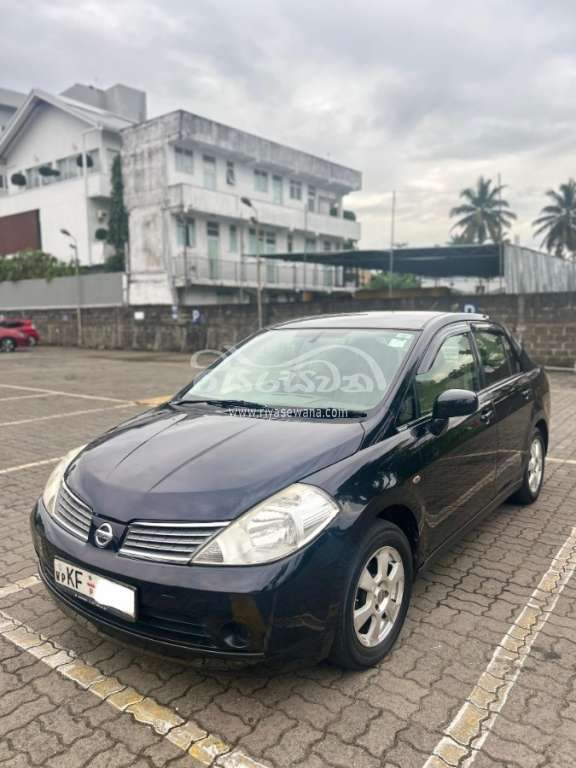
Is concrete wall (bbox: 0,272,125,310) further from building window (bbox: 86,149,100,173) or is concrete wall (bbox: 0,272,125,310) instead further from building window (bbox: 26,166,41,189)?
building window (bbox: 26,166,41,189)

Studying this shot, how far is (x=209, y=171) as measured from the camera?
30109 millimetres

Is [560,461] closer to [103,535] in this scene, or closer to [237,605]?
[237,605]

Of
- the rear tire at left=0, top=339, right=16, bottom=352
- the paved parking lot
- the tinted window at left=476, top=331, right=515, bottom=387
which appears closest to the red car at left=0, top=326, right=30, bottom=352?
the rear tire at left=0, top=339, right=16, bottom=352

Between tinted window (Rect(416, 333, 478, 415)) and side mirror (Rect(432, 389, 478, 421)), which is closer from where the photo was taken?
side mirror (Rect(432, 389, 478, 421))

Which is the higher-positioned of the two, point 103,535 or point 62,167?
point 62,167

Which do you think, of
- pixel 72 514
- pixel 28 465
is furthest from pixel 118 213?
pixel 72 514

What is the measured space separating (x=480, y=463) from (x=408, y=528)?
96 centimetres

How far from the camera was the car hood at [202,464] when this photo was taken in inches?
85.5

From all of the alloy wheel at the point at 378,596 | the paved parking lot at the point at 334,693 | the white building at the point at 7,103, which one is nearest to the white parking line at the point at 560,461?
the paved parking lot at the point at 334,693

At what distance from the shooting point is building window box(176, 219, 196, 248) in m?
28.0

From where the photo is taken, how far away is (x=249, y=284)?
30.0 meters

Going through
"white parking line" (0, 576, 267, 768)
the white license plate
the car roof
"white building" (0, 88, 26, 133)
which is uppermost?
"white building" (0, 88, 26, 133)

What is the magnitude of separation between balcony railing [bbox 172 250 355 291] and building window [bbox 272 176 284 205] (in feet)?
15.7

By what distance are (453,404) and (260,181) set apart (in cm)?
3294
